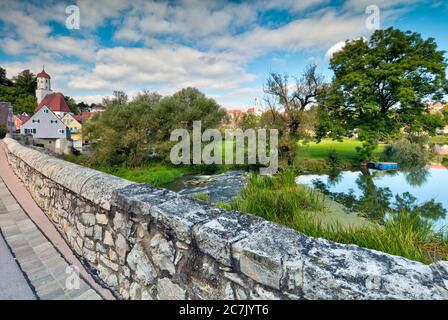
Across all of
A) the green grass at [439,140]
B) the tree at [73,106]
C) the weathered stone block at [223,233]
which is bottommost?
the weathered stone block at [223,233]

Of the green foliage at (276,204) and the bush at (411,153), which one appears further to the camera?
the bush at (411,153)

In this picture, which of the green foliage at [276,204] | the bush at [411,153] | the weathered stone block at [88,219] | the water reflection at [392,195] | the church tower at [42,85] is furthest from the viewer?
the church tower at [42,85]

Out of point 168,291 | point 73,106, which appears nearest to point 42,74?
point 73,106

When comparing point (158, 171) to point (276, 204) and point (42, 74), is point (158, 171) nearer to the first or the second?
point (276, 204)

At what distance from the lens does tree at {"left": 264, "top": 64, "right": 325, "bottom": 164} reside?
1317 centimetres

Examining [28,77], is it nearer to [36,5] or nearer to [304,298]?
[36,5]

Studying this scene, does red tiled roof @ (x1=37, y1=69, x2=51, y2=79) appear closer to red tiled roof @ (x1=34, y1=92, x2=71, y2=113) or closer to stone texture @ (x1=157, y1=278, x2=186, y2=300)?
red tiled roof @ (x1=34, y1=92, x2=71, y2=113)

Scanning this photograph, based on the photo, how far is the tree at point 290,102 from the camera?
13.2m

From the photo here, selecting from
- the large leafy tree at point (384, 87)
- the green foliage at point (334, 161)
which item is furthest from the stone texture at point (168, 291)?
the large leafy tree at point (384, 87)

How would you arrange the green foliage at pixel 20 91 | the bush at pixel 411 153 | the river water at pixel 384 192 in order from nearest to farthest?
the river water at pixel 384 192 → the bush at pixel 411 153 → the green foliage at pixel 20 91

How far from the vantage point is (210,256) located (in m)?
1.24

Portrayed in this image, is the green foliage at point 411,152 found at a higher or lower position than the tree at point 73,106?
lower

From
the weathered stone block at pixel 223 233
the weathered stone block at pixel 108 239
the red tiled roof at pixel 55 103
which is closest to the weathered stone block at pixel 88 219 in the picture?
the weathered stone block at pixel 108 239

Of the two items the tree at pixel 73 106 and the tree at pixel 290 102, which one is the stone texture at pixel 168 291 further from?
the tree at pixel 73 106
